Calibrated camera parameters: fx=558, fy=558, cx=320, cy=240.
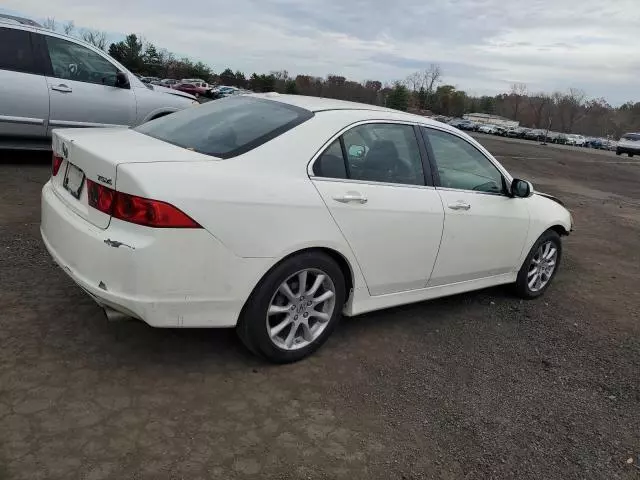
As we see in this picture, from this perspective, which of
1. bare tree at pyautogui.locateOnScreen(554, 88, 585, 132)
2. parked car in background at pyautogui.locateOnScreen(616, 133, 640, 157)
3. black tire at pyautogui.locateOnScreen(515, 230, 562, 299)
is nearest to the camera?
black tire at pyautogui.locateOnScreen(515, 230, 562, 299)

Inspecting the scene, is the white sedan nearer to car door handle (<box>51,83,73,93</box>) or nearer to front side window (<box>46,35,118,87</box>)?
car door handle (<box>51,83,73,93</box>)

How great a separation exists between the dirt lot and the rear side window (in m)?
3.41

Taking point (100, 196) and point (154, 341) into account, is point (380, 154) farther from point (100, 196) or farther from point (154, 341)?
point (154, 341)

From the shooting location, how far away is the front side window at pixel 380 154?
348 cm

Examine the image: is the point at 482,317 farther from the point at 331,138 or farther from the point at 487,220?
the point at 331,138

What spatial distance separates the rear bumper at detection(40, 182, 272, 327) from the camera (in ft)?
8.95

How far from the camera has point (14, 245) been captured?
474cm

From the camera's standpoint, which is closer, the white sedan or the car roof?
the white sedan

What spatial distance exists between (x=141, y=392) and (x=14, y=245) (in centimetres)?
257

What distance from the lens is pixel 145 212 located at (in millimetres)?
2705

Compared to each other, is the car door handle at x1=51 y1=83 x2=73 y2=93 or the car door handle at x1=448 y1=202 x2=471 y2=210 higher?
the car door handle at x1=51 y1=83 x2=73 y2=93

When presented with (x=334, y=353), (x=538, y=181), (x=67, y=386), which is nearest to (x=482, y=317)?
(x=334, y=353)

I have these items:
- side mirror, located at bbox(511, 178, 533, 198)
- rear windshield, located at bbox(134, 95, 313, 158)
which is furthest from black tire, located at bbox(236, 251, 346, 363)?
side mirror, located at bbox(511, 178, 533, 198)

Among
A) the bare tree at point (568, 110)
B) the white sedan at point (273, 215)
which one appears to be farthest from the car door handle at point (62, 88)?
the bare tree at point (568, 110)
